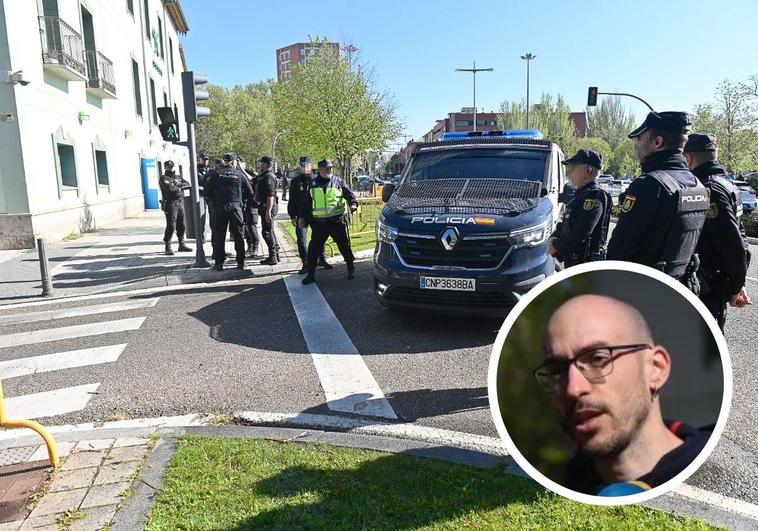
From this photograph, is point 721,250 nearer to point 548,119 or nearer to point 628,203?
point 628,203

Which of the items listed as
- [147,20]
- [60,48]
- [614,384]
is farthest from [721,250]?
[147,20]

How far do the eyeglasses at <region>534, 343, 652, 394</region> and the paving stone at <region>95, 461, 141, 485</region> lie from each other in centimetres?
286

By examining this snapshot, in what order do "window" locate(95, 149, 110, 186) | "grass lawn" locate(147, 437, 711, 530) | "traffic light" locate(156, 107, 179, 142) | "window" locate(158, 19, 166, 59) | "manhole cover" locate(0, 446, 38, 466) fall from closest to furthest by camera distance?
1. "grass lawn" locate(147, 437, 711, 530)
2. "manhole cover" locate(0, 446, 38, 466)
3. "traffic light" locate(156, 107, 179, 142)
4. "window" locate(95, 149, 110, 186)
5. "window" locate(158, 19, 166, 59)

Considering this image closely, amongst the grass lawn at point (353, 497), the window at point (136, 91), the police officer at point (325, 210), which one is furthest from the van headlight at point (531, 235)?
the window at point (136, 91)

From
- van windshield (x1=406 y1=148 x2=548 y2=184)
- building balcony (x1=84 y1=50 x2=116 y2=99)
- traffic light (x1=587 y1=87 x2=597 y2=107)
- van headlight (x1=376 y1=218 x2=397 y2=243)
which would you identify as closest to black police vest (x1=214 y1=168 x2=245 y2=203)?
van windshield (x1=406 y1=148 x2=548 y2=184)

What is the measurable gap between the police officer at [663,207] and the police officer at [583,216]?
4.82ft

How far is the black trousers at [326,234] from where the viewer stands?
8523 millimetres

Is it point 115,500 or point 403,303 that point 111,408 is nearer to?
point 115,500

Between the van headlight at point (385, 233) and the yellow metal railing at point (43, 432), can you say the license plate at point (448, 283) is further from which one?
the yellow metal railing at point (43, 432)

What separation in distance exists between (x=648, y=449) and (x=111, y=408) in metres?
4.25

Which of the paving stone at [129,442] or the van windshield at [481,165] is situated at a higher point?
the van windshield at [481,165]

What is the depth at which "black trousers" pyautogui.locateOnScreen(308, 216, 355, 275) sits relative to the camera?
28.0 ft

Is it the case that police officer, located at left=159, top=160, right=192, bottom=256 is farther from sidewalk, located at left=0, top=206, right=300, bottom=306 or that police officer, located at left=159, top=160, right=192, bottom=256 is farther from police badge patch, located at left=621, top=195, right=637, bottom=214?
police badge patch, located at left=621, top=195, right=637, bottom=214

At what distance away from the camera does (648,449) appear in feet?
3.42
